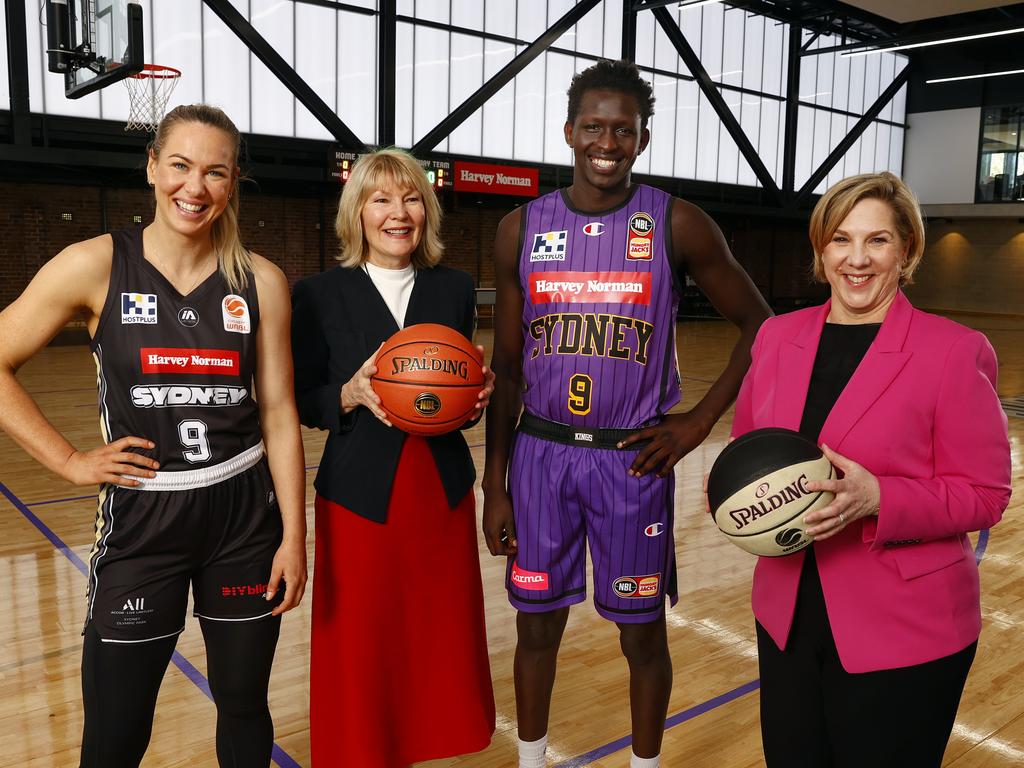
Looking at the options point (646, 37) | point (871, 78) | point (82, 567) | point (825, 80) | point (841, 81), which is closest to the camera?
point (82, 567)

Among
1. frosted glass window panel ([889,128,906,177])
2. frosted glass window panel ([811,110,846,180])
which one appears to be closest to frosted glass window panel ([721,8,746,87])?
frosted glass window panel ([811,110,846,180])

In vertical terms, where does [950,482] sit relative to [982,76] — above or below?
below

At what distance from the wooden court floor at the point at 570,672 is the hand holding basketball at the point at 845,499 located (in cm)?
45

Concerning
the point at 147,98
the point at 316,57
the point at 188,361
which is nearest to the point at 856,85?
the point at 316,57

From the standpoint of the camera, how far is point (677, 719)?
2826 mm

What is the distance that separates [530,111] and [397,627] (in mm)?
15508

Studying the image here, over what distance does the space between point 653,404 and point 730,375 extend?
0.24m

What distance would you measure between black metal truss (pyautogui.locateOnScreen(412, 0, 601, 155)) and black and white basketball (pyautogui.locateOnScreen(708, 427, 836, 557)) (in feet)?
44.3

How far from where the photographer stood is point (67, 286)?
5.45 ft

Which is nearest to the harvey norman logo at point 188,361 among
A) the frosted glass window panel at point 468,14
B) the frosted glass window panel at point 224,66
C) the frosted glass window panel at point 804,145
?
the frosted glass window panel at point 224,66

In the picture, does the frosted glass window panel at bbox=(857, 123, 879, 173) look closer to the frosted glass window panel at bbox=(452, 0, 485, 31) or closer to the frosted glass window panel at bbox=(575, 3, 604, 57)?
the frosted glass window panel at bbox=(575, 3, 604, 57)

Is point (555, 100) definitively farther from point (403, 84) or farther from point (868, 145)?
point (868, 145)

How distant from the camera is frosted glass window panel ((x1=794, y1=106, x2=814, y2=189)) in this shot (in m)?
21.3

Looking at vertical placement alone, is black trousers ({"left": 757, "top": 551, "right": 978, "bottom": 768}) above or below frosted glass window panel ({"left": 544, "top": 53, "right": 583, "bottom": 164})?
below
